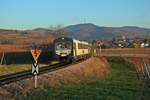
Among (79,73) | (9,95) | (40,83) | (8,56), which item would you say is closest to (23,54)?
(8,56)

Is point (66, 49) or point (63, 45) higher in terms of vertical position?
point (63, 45)

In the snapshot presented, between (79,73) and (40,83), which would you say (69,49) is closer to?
(79,73)

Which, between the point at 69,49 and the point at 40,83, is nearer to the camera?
the point at 40,83

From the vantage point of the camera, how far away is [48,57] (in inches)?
2336

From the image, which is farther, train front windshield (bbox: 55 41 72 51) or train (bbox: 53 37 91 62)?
train front windshield (bbox: 55 41 72 51)

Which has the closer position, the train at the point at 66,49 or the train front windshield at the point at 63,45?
the train at the point at 66,49

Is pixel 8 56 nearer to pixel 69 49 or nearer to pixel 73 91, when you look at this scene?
pixel 69 49

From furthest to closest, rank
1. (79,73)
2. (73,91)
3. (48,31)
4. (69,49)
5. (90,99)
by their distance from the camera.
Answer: (48,31) → (69,49) → (79,73) → (73,91) → (90,99)

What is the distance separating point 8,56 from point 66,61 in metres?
12.1

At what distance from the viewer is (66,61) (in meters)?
51.4

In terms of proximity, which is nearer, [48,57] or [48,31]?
[48,57]

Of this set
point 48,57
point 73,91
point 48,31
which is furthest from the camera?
point 48,31

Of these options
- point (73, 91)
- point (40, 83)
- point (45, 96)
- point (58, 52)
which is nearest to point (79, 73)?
point (40, 83)

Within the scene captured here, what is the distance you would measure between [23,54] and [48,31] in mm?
77666
